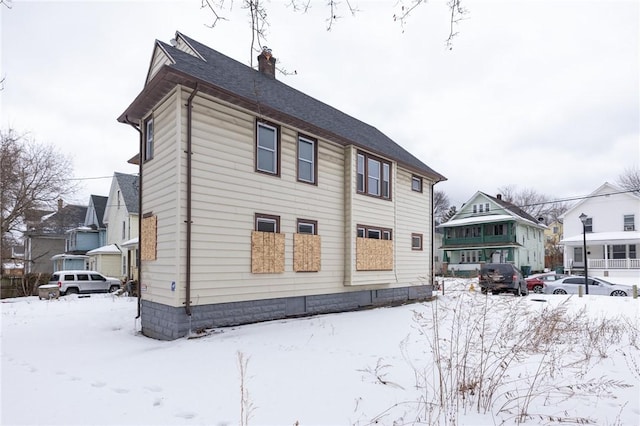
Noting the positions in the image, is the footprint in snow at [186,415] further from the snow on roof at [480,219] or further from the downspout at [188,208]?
the snow on roof at [480,219]

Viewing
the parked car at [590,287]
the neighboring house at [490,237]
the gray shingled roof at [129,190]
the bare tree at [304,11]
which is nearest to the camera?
the bare tree at [304,11]

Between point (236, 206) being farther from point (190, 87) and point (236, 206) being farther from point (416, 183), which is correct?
point (416, 183)

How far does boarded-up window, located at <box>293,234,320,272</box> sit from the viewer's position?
419 inches

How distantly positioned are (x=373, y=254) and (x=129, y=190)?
2126 cm

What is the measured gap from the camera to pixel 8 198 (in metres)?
23.0

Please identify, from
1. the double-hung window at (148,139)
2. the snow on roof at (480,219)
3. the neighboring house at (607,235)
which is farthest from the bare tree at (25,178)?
the neighboring house at (607,235)

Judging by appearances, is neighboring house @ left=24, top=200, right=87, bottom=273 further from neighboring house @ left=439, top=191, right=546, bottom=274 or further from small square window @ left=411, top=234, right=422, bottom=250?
neighboring house @ left=439, top=191, right=546, bottom=274

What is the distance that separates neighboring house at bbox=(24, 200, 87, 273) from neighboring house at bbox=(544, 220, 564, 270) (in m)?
46.6

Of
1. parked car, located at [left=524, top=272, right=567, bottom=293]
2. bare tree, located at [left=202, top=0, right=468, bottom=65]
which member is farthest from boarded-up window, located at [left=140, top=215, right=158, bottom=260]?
parked car, located at [left=524, top=272, right=567, bottom=293]

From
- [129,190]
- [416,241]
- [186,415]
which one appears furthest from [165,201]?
[129,190]

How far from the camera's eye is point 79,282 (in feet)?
63.5

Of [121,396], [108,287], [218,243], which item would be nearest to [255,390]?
[121,396]

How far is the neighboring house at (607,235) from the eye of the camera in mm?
28078

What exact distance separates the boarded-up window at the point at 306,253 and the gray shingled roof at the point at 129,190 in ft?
62.5
